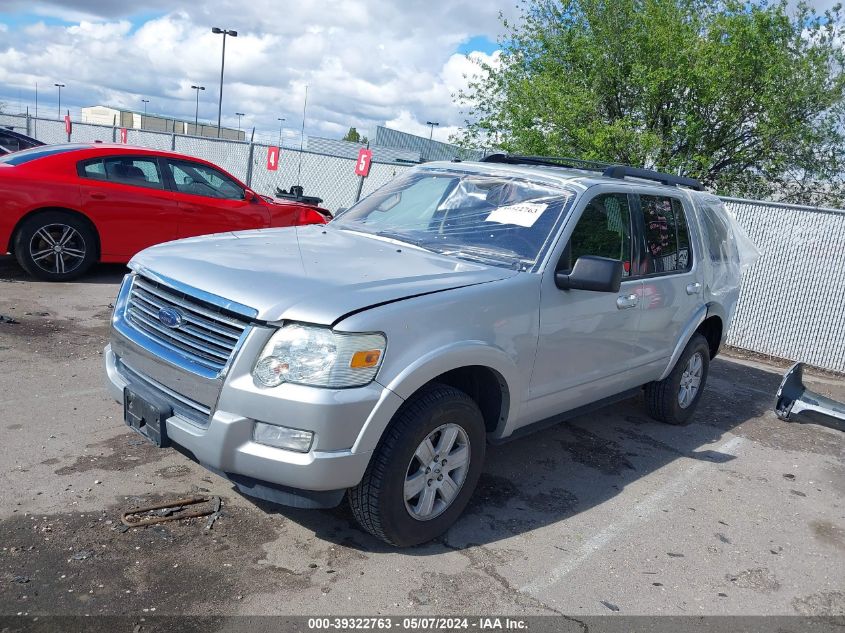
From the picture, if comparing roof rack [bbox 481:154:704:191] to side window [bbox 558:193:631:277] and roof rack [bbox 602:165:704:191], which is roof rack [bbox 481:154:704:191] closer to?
roof rack [bbox 602:165:704:191]

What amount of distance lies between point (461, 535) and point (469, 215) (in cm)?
192

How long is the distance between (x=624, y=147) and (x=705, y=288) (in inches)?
314

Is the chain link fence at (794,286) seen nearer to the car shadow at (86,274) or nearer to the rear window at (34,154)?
the car shadow at (86,274)

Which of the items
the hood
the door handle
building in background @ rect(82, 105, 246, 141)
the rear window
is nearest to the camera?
the hood

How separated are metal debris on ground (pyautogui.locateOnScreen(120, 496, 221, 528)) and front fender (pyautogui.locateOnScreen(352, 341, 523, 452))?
1.15 meters

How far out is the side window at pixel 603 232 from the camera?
14.6 ft

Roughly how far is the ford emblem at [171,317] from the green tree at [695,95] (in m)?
10.7

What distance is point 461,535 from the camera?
12.9 ft

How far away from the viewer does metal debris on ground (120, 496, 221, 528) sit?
3686 mm

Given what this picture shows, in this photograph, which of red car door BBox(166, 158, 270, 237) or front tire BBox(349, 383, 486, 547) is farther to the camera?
red car door BBox(166, 158, 270, 237)

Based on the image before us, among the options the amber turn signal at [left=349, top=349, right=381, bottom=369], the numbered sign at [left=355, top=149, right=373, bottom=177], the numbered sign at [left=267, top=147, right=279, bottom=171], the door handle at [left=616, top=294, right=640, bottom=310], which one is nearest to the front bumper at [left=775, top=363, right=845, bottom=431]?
the door handle at [left=616, top=294, right=640, bottom=310]

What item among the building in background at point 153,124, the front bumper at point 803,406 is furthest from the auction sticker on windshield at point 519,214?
the building in background at point 153,124

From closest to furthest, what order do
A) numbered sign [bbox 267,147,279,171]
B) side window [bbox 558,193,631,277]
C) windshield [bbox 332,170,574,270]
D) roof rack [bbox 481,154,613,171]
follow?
windshield [bbox 332,170,574,270] < side window [bbox 558,193,631,277] < roof rack [bbox 481,154,613,171] < numbered sign [bbox 267,147,279,171]

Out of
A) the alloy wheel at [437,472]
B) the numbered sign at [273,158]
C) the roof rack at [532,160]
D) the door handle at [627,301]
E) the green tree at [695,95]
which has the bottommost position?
the alloy wheel at [437,472]
